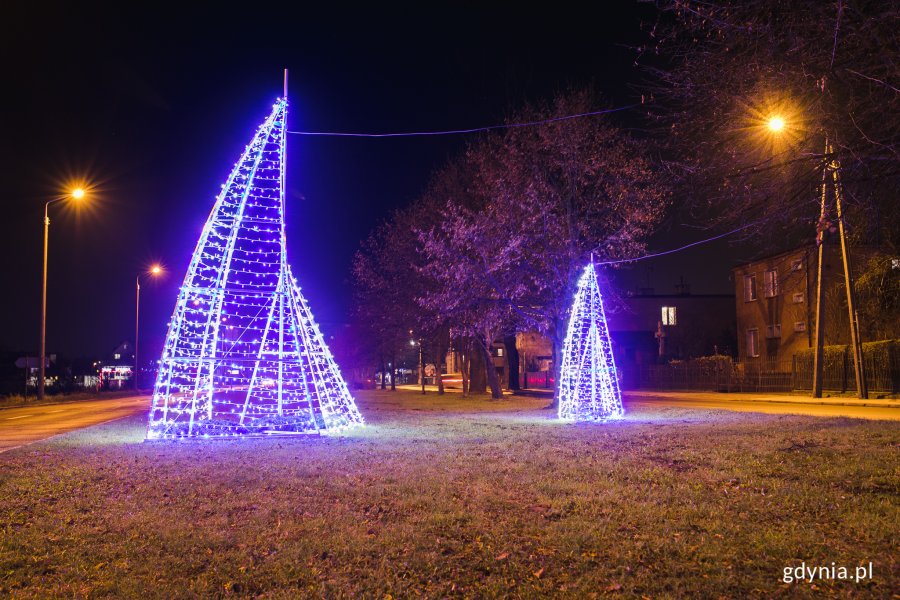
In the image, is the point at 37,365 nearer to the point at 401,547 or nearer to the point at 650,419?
the point at 650,419

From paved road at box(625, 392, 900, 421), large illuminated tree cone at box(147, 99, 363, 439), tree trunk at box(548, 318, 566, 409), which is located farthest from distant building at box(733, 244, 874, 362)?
large illuminated tree cone at box(147, 99, 363, 439)

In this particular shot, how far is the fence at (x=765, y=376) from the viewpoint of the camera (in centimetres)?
2662

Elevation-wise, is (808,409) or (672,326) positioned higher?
(672,326)

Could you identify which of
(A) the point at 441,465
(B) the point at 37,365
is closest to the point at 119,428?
(A) the point at 441,465

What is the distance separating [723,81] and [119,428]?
14004 mm

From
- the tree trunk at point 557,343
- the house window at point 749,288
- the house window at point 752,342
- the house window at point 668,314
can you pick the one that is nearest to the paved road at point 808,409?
the tree trunk at point 557,343

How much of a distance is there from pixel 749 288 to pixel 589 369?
85.9 feet

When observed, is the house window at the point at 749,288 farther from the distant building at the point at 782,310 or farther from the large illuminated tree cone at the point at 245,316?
the large illuminated tree cone at the point at 245,316

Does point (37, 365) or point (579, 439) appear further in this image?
point (37, 365)

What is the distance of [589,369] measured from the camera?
18.2 metres

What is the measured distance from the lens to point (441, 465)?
9.08 metres

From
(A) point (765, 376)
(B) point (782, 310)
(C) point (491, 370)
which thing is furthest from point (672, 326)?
(C) point (491, 370)

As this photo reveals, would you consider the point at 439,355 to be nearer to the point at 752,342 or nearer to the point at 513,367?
the point at 513,367

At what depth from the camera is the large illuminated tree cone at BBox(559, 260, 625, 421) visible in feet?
57.8
